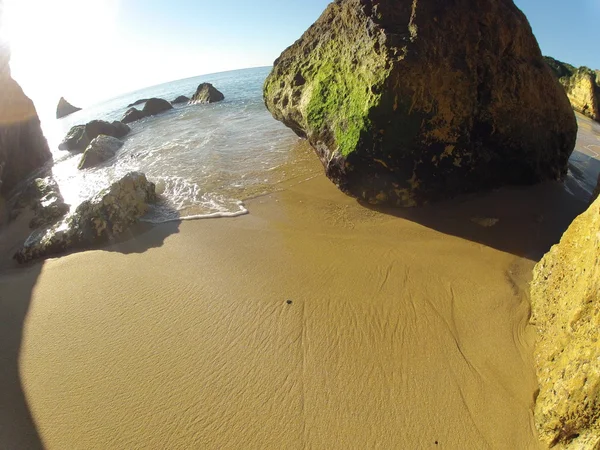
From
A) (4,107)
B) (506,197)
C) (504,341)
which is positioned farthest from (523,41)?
(4,107)

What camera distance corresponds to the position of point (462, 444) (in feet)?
8.29

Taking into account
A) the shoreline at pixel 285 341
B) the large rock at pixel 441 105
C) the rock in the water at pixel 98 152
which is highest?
the large rock at pixel 441 105

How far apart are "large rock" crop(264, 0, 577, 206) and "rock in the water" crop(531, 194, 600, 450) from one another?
222 cm

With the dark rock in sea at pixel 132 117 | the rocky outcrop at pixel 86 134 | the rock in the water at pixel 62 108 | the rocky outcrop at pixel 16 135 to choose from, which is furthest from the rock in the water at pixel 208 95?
the rock in the water at pixel 62 108

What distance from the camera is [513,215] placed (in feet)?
16.2

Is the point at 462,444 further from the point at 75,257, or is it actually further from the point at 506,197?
the point at 75,257

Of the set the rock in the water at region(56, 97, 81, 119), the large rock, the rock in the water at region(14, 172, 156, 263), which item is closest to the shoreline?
the rock in the water at region(14, 172, 156, 263)

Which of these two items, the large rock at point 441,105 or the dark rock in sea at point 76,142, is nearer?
the large rock at point 441,105

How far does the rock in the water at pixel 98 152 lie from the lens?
34.6 ft

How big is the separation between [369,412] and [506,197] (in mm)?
4084

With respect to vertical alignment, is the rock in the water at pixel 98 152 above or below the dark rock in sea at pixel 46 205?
below

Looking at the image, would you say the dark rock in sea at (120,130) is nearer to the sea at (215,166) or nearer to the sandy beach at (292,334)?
the sea at (215,166)

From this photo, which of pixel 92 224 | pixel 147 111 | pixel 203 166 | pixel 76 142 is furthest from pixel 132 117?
pixel 92 224

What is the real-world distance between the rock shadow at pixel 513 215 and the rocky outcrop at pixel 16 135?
31.4 ft
